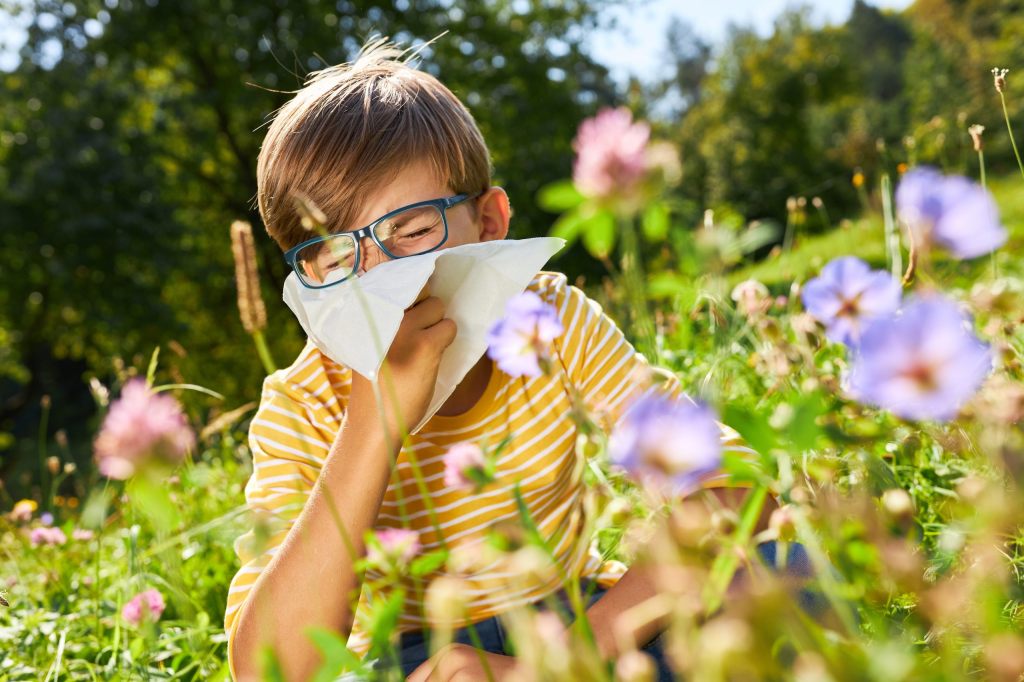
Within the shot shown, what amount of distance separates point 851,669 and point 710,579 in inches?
2.9

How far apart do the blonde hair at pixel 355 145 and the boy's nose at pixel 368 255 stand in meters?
0.07

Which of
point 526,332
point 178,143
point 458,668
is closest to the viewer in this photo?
point 526,332

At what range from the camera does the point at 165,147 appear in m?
9.00

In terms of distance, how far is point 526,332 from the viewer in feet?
2.01

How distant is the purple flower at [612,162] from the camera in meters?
0.41

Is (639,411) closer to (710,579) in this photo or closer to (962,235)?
(710,579)

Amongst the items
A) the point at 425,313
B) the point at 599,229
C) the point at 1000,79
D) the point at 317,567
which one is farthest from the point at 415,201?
the point at 599,229

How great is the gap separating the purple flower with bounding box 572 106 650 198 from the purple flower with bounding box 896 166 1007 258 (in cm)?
16

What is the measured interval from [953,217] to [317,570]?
2.70 feet

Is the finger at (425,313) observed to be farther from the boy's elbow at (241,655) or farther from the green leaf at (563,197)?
the green leaf at (563,197)

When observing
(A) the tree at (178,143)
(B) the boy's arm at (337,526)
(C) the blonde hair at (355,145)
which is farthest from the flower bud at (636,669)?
Answer: (A) the tree at (178,143)

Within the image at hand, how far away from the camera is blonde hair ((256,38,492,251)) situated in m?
1.27

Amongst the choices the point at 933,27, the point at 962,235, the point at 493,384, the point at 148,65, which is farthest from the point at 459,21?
the point at 933,27

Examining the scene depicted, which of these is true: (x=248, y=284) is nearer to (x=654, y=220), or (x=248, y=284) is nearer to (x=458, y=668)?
(x=458, y=668)
